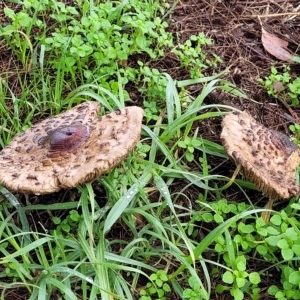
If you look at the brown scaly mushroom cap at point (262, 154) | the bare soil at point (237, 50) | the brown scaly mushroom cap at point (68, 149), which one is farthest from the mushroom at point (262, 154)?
the brown scaly mushroom cap at point (68, 149)

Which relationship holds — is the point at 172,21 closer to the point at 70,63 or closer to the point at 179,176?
the point at 70,63

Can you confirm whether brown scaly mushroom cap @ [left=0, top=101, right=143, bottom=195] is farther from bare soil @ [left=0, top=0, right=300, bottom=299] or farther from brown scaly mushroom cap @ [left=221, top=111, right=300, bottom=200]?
brown scaly mushroom cap @ [left=221, top=111, right=300, bottom=200]

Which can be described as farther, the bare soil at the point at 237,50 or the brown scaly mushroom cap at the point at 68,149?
the bare soil at the point at 237,50

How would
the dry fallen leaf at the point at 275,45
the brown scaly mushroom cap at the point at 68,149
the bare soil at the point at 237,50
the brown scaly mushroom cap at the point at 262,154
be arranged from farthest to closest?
the dry fallen leaf at the point at 275,45 → the bare soil at the point at 237,50 → the brown scaly mushroom cap at the point at 262,154 → the brown scaly mushroom cap at the point at 68,149

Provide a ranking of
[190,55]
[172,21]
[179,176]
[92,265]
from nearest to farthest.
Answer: [92,265]
[179,176]
[190,55]
[172,21]

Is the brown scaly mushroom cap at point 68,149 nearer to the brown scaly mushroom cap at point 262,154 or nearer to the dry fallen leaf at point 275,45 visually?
the brown scaly mushroom cap at point 262,154

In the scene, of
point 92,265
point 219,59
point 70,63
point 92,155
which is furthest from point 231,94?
point 92,265

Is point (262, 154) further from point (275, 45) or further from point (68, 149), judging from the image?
point (275, 45)

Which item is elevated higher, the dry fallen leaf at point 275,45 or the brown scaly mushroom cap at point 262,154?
the dry fallen leaf at point 275,45
